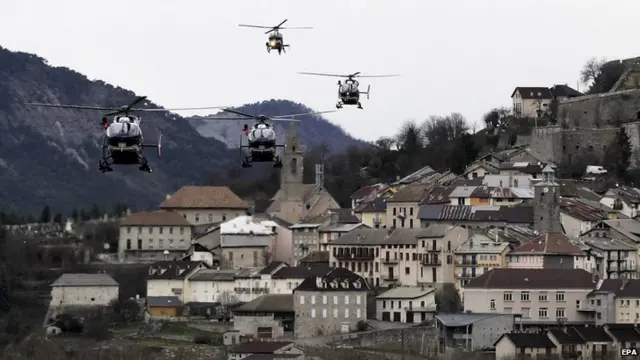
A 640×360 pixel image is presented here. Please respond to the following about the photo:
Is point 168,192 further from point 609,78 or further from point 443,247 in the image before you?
point 443,247

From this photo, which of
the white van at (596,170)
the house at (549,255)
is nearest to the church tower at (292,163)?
the white van at (596,170)

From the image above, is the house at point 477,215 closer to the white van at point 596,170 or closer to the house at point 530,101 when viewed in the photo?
the white van at point 596,170

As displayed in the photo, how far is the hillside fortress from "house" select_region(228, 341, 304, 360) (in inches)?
1610

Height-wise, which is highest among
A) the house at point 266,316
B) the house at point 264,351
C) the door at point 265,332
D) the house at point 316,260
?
the house at point 316,260

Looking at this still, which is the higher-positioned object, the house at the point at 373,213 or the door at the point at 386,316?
Answer: the house at the point at 373,213

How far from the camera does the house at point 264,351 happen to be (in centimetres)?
9319

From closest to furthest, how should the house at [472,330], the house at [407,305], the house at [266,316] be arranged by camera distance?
the house at [472,330]
the house at [266,316]
the house at [407,305]

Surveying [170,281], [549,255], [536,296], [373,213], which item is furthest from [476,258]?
[170,281]

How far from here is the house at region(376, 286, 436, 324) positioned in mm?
101500

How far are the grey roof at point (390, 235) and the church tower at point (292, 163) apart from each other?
17521 millimetres

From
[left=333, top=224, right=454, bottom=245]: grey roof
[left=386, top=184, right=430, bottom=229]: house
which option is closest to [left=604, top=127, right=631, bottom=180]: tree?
[left=386, top=184, right=430, bottom=229]: house

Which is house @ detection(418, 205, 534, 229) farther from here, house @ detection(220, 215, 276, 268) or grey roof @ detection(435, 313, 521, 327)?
grey roof @ detection(435, 313, 521, 327)

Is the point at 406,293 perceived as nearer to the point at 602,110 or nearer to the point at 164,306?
the point at 164,306

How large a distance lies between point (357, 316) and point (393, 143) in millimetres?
50580
